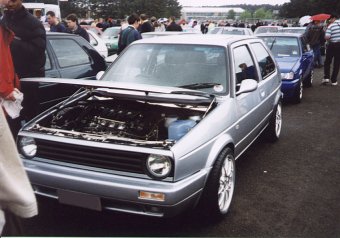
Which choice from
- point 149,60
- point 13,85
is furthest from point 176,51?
point 13,85

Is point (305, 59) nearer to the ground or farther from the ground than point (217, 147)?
nearer to the ground

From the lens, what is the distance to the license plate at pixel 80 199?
302cm

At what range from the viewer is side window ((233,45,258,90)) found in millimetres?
4324

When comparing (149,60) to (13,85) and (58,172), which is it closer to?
(13,85)

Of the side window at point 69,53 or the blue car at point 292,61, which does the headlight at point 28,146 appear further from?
the blue car at point 292,61

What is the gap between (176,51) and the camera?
4.39 meters

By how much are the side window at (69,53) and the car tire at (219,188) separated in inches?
126

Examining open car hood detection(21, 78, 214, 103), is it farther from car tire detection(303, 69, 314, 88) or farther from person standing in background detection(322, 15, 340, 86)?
person standing in background detection(322, 15, 340, 86)

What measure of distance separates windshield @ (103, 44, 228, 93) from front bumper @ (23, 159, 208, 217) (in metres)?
1.22

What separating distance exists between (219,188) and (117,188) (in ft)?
3.27

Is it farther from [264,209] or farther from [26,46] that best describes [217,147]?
[26,46]

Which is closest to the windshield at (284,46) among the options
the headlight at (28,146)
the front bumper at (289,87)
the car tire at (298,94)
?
the car tire at (298,94)

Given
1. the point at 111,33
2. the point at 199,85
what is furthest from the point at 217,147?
the point at 111,33

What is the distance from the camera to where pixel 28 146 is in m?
3.39
